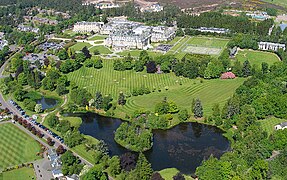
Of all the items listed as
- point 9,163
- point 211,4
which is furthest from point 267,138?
point 211,4

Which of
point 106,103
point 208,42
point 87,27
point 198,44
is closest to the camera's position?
point 106,103

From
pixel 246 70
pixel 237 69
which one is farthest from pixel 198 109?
pixel 246 70

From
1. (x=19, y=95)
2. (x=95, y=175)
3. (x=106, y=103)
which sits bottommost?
(x=19, y=95)

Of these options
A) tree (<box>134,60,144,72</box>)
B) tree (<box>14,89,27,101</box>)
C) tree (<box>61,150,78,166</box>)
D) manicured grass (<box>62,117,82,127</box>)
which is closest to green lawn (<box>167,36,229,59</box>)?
tree (<box>134,60,144,72</box>)

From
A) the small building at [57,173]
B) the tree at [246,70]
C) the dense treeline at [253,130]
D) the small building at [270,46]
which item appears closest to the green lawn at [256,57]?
the small building at [270,46]

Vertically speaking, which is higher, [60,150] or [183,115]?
[60,150]

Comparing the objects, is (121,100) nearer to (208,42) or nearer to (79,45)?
(79,45)

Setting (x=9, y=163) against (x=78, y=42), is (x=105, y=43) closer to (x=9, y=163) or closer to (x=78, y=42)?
(x=78, y=42)
